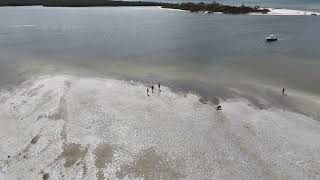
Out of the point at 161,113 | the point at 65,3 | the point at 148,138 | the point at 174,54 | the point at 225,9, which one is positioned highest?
the point at 65,3

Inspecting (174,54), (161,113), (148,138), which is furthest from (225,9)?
(148,138)

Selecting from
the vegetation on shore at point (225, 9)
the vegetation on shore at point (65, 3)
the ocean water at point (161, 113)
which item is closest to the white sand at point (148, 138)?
the ocean water at point (161, 113)

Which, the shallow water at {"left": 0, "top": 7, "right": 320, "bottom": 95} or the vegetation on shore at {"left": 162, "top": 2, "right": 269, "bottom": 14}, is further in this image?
the vegetation on shore at {"left": 162, "top": 2, "right": 269, "bottom": 14}

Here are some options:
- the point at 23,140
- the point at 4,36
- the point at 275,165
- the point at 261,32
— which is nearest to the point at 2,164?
the point at 23,140

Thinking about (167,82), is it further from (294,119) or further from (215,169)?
(215,169)

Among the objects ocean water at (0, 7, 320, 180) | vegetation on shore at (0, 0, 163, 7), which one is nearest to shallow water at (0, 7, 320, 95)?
ocean water at (0, 7, 320, 180)

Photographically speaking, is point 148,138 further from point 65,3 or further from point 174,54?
point 65,3

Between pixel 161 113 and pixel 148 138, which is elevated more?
pixel 161 113

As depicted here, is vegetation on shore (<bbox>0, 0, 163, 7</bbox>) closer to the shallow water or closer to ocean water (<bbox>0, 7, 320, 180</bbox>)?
the shallow water
